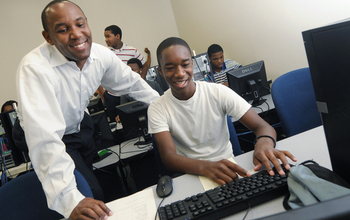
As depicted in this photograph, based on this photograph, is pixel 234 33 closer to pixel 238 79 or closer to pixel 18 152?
pixel 238 79

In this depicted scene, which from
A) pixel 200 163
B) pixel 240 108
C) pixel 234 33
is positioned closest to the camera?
pixel 200 163

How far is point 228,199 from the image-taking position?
2.42 ft

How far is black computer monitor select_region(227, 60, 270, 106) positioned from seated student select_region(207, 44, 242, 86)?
0.95 m

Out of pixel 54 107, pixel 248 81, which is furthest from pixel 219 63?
pixel 54 107

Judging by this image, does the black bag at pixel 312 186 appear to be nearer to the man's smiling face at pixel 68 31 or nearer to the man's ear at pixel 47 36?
the man's smiling face at pixel 68 31

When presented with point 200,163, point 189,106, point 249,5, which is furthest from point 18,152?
point 249,5

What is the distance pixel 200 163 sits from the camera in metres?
1.01

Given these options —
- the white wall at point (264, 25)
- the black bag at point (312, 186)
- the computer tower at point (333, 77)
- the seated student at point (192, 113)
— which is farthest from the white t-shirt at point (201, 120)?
the white wall at point (264, 25)

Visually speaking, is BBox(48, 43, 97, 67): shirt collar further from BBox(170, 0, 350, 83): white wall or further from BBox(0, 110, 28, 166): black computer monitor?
BBox(170, 0, 350, 83): white wall

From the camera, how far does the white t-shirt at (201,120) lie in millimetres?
1324

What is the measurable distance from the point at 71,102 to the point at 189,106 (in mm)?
612

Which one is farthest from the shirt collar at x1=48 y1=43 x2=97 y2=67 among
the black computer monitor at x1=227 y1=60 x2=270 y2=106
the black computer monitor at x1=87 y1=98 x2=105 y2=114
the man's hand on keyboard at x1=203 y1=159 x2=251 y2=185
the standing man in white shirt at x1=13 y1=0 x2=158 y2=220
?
the black computer monitor at x1=87 y1=98 x2=105 y2=114

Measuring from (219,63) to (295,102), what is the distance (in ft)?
5.86

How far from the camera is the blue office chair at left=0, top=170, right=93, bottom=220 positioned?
1022mm
